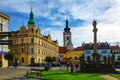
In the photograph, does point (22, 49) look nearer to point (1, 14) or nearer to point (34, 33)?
point (34, 33)

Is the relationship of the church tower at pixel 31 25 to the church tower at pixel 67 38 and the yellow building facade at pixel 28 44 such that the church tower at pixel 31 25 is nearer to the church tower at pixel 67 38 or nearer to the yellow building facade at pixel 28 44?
the yellow building facade at pixel 28 44

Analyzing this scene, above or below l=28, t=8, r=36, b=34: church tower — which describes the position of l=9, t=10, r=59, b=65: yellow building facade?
below

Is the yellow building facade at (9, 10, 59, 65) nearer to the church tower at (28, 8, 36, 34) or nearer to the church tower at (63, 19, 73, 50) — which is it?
the church tower at (28, 8, 36, 34)

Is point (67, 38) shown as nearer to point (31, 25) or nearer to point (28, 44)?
point (31, 25)

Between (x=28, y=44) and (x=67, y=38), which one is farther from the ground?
(x=67, y=38)

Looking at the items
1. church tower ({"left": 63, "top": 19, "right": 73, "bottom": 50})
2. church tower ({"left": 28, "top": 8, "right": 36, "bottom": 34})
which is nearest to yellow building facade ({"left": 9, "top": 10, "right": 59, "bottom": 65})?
church tower ({"left": 28, "top": 8, "right": 36, "bottom": 34})

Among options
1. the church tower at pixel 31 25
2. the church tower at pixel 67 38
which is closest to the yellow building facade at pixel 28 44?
the church tower at pixel 31 25

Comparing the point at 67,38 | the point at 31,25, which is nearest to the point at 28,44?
the point at 31,25

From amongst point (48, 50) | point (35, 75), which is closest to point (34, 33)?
point (48, 50)

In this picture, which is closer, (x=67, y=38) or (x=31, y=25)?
(x=31, y=25)

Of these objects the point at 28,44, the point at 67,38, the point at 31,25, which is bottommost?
the point at 28,44

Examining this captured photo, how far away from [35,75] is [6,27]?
96.3 ft

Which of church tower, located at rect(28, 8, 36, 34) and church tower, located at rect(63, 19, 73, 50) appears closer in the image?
church tower, located at rect(28, 8, 36, 34)

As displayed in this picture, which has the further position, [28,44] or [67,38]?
[67,38]
